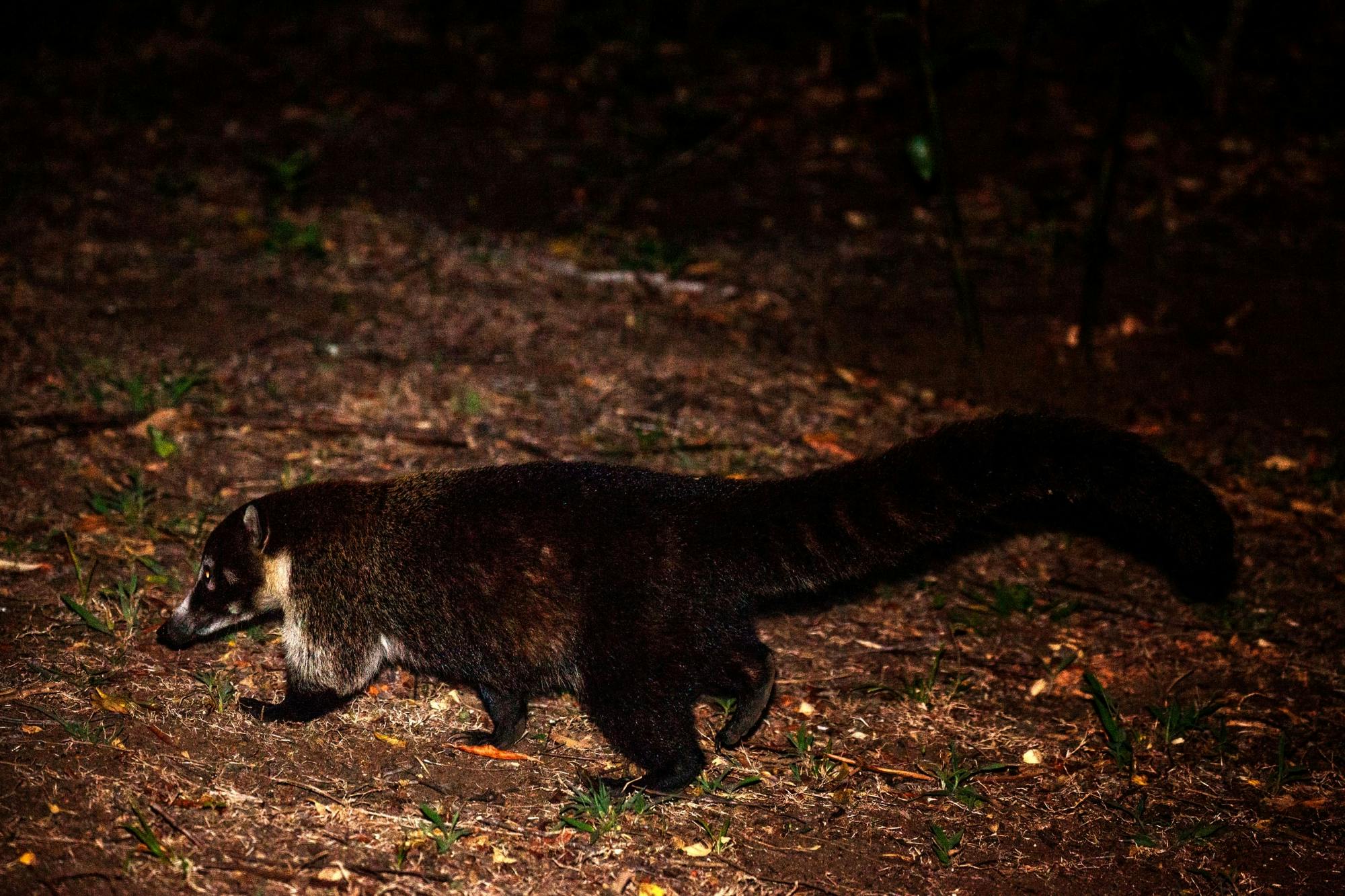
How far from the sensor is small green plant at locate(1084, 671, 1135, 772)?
4168mm

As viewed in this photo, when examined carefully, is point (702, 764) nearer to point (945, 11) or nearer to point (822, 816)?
point (822, 816)

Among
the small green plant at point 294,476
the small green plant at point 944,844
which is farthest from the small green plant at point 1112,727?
the small green plant at point 294,476

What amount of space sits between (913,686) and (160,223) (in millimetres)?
6604

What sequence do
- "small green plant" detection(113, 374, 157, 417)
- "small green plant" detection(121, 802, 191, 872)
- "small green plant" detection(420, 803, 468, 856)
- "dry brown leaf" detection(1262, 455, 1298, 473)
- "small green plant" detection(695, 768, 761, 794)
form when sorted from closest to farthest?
"small green plant" detection(121, 802, 191, 872), "small green plant" detection(420, 803, 468, 856), "small green plant" detection(695, 768, 761, 794), "small green plant" detection(113, 374, 157, 417), "dry brown leaf" detection(1262, 455, 1298, 473)

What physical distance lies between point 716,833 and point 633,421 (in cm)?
307

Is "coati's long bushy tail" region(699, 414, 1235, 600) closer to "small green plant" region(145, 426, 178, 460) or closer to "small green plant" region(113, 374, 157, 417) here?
"small green plant" region(145, 426, 178, 460)

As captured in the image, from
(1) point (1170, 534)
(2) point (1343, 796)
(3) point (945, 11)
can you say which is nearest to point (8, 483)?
(1) point (1170, 534)

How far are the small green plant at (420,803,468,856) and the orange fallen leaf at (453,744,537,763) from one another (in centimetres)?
45

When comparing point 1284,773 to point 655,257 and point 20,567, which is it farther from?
point 655,257

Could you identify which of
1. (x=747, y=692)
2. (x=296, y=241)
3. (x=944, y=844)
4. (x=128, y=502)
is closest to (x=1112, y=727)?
(x=944, y=844)

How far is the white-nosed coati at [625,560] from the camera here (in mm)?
3750

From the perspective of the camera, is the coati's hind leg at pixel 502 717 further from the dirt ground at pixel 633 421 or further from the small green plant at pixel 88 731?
Result: the small green plant at pixel 88 731

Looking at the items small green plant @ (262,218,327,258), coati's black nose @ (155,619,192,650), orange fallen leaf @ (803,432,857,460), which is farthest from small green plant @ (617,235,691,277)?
coati's black nose @ (155,619,192,650)

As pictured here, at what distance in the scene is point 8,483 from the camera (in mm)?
5270
